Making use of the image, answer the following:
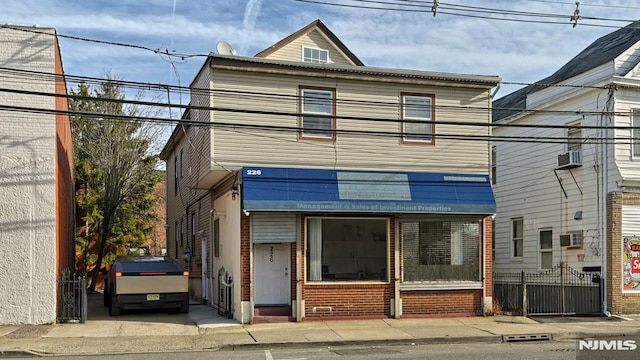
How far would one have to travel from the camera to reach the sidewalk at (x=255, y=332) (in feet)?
43.1

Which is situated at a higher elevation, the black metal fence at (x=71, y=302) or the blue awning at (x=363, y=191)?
the blue awning at (x=363, y=191)

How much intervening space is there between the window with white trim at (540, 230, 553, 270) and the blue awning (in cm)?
480

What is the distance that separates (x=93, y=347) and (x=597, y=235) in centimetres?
1384

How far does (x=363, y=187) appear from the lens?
663 inches

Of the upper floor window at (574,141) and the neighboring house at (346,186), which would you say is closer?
the neighboring house at (346,186)

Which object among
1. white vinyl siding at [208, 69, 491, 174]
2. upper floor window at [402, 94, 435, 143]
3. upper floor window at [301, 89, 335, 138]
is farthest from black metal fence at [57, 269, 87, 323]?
upper floor window at [402, 94, 435, 143]

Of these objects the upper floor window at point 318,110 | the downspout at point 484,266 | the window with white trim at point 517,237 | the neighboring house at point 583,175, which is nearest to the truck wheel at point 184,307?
the upper floor window at point 318,110

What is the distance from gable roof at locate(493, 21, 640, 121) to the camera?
794 inches

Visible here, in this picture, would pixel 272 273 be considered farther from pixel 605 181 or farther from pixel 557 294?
pixel 605 181

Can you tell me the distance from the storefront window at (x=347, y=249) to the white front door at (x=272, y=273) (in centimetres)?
61

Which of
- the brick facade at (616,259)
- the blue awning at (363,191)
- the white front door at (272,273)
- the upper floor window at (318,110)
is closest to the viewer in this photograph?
the blue awning at (363,191)

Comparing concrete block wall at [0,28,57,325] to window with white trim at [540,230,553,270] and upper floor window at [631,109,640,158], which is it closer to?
window with white trim at [540,230,553,270]

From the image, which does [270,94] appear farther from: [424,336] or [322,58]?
[424,336]

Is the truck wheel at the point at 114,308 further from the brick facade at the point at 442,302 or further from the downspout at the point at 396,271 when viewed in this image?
the brick facade at the point at 442,302
